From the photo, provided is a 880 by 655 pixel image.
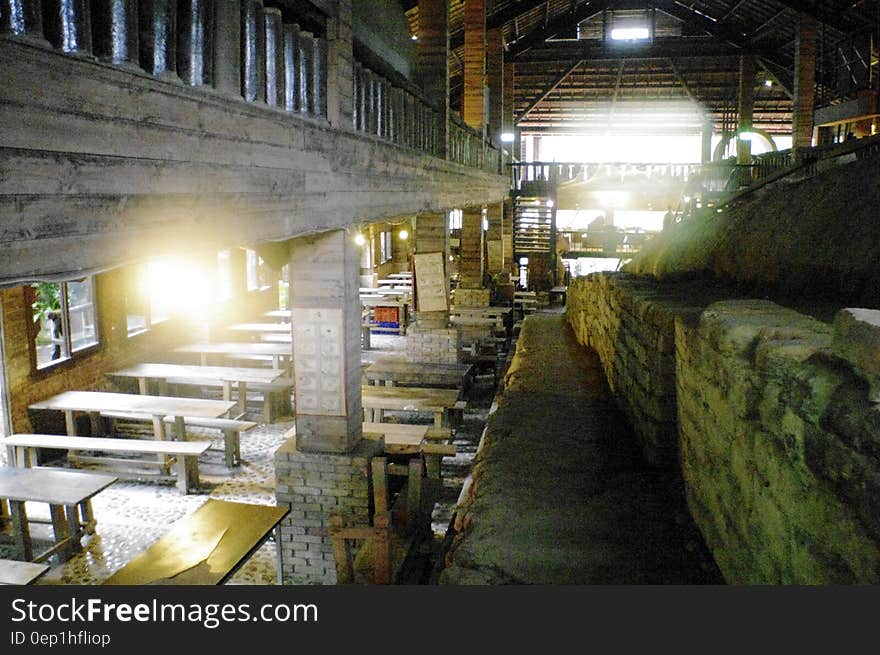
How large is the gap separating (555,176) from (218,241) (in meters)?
20.2

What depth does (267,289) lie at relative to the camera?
18953 mm

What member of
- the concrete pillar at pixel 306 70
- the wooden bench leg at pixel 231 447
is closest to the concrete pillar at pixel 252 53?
the concrete pillar at pixel 306 70

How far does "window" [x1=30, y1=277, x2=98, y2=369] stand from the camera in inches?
428

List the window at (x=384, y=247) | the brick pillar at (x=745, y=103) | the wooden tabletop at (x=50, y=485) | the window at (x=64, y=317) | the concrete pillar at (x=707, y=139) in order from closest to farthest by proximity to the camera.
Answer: the wooden tabletop at (x=50, y=485), the window at (x=64, y=317), the brick pillar at (x=745, y=103), the window at (x=384, y=247), the concrete pillar at (x=707, y=139)

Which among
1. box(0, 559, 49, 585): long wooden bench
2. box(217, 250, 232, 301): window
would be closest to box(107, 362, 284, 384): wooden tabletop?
box(217, 250, 232, 301): window

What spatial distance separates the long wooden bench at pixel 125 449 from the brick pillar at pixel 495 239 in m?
13.1

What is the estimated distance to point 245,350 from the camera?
43.4ft

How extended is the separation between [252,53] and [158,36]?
968mm

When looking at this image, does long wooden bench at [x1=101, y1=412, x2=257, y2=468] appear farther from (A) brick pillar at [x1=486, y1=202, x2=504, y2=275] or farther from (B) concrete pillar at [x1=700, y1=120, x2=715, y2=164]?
(B) concrete pillar at [x1=700, y1=120, x2=715, y2=164]

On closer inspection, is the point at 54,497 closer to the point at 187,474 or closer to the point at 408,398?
the point at 187,474

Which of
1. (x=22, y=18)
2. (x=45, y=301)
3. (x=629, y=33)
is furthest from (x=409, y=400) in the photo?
(x=629, y=33)

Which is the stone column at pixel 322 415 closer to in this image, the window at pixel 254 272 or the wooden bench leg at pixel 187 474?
the wooden bench leg at pixel 187 474

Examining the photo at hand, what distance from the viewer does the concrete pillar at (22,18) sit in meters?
2.28

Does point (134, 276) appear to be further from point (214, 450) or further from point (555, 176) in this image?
point (555, 176)
